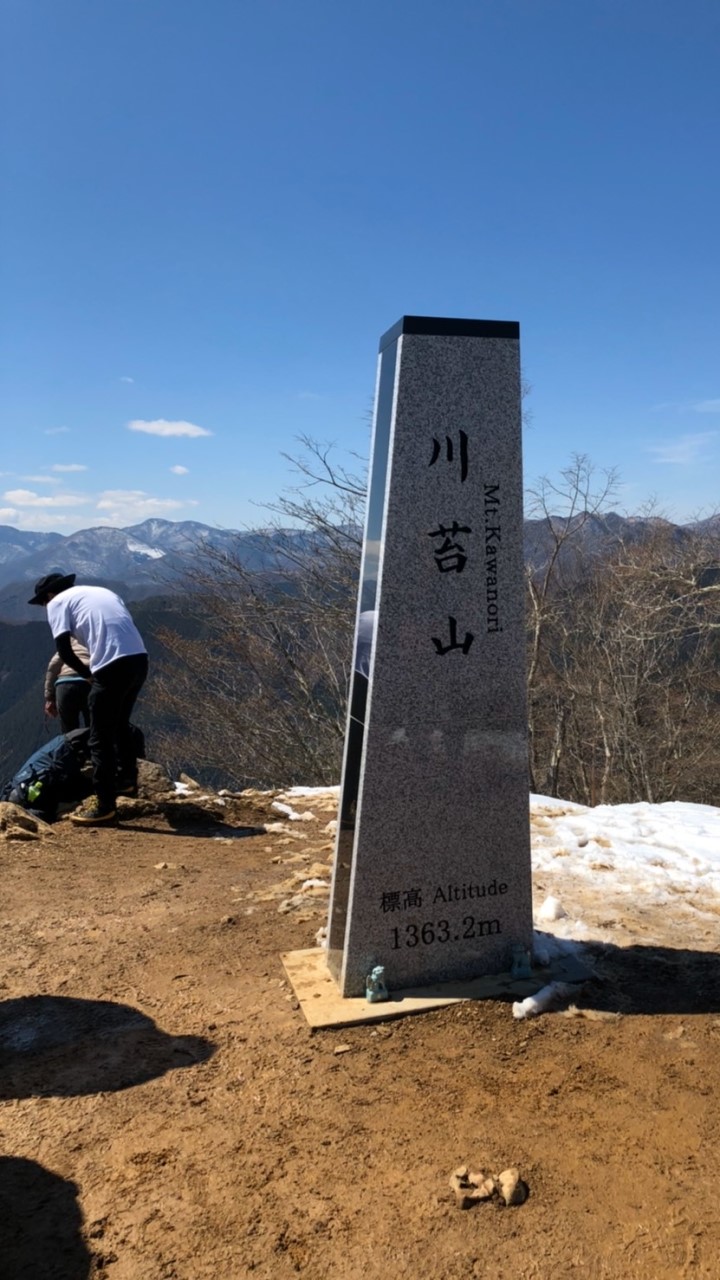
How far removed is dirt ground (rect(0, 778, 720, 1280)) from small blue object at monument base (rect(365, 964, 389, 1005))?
5.5 inches

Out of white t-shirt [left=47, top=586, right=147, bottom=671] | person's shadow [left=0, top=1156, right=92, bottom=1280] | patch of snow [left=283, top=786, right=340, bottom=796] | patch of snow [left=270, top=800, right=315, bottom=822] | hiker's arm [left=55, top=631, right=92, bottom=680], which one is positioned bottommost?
person's shadow [left=0, top=1156, right=92, bottom=1280]

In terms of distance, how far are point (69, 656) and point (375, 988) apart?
353 cm

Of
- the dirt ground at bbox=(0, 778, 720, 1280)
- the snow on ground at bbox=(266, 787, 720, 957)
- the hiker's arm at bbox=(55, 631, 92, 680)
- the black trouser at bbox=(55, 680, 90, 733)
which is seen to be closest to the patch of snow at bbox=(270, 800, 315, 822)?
the snow on ground at bbox=(266, 787, 720, 957)

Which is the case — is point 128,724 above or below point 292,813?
above

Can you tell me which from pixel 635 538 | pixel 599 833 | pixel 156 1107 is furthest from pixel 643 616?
pixel 156 1107

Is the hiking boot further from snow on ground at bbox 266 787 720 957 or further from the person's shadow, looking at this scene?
the person's shadow

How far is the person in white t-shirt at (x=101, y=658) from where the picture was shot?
539 centimetres

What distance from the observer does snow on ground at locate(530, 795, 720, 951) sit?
3920mm

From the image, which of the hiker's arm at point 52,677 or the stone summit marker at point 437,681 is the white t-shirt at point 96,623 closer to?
the hiker's arm at point 52,677

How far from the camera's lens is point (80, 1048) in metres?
2.88

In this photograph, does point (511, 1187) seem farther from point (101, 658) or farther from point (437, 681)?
point (101, 658)

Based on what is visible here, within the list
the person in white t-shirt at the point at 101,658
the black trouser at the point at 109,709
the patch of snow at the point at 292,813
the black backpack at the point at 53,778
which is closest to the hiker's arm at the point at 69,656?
the person in white t-shirt at the point at 101,658

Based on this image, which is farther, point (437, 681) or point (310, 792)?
point (310, 792)

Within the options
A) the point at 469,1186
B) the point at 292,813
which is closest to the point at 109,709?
the point at 292,813
